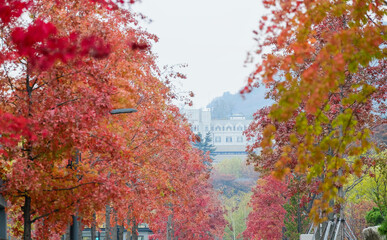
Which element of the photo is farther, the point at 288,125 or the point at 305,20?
the point at 288,125

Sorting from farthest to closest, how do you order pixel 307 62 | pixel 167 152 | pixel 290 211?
1. pixel 290 211
2. pixel 167 152
3. pixel 307 62

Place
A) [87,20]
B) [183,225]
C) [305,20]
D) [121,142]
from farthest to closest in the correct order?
Answer: [183,225] < [87,20] < [121,142] < [305,20]

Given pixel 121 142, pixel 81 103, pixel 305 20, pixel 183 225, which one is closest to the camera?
pixel 305 20

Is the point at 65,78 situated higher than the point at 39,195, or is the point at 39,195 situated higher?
the point at 65,78

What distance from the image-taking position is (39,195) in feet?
44.6

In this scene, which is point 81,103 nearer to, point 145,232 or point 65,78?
point 65,78

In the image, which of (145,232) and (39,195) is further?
(145,232)

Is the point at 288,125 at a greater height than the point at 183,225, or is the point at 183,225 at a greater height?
the point at 288,125

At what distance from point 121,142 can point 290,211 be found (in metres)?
20.3

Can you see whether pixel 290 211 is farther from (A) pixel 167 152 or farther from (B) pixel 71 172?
(B) pixel 71 172

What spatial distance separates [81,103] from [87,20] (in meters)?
3.58

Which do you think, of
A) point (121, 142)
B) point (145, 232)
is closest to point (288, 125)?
point (121, 142)

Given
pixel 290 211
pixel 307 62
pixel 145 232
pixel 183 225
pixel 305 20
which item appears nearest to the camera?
pixel 305 20

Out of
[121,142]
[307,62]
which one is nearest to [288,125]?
[307,62]
